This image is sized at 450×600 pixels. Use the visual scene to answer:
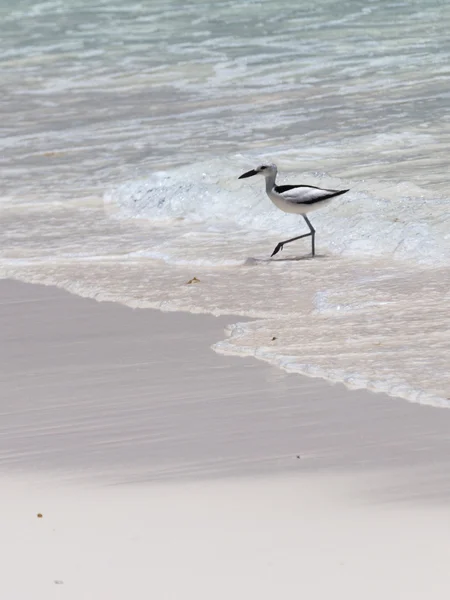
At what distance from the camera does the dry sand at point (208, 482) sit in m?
3.76

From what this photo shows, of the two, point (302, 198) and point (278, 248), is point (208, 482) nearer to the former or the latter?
point (278, 248)

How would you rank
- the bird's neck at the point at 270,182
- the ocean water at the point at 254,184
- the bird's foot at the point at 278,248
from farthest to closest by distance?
the bird's neck at the point at 270,182 < the bird's foot at the point at 278,248 < the ocean water at the point at 254,184

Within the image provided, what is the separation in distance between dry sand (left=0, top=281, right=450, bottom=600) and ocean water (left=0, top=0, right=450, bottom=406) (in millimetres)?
374

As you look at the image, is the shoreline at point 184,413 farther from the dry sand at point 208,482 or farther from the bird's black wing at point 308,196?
the bird's black wing at point 308,196

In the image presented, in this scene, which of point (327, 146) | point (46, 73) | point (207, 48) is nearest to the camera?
point (327, 146)

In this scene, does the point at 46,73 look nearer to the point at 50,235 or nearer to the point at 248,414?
the point at 50,235

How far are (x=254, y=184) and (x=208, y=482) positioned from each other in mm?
6570

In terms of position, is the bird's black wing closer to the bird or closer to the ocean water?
the bird

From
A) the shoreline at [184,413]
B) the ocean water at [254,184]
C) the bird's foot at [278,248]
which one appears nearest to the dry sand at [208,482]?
the shoreline at [184,413]

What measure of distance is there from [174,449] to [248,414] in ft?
1.56

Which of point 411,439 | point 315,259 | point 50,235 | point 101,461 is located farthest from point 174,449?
point 50,235

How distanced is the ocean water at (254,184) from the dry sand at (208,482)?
0.37 metres

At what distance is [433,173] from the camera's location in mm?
10875

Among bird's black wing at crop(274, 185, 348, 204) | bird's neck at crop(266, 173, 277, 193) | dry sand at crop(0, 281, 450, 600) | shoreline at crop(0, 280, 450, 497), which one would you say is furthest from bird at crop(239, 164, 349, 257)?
dry sand at crop(0, 281, 450, 600)
